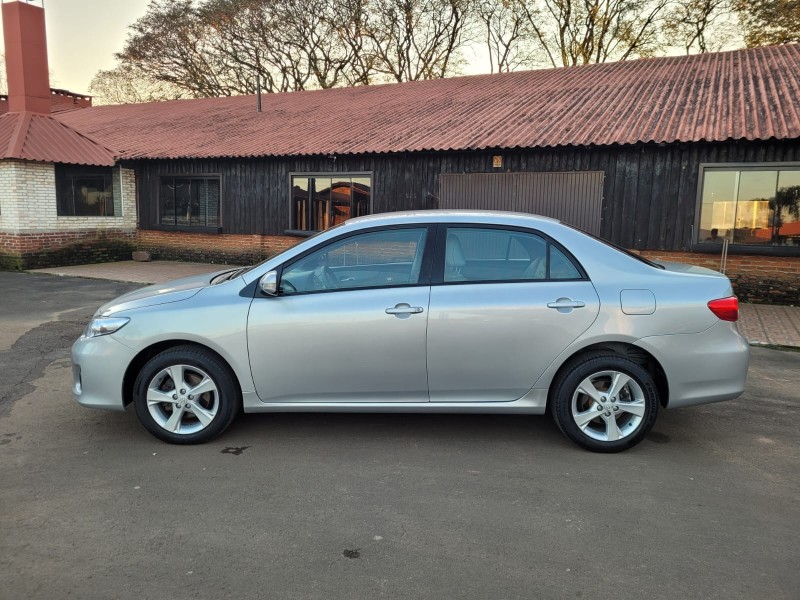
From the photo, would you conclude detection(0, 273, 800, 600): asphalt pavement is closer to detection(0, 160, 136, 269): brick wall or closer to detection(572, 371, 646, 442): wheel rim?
detection(572, 371, 646, 442): wheel rim

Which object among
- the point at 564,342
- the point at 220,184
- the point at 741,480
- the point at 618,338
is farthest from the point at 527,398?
the point at 220,184

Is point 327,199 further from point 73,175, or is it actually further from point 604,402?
point 604,402

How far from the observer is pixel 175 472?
3.78 meters

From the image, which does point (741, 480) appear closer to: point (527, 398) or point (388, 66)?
point (527, 398)

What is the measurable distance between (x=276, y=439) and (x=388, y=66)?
104ft

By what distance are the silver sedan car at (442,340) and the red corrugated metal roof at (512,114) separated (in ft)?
25.0

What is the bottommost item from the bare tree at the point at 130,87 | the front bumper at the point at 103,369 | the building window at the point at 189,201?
the front bumper at the point at 103,369

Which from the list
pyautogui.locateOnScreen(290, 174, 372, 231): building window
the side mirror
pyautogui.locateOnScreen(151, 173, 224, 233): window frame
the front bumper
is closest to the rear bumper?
the side mirror

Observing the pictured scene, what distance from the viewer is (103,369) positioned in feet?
13.6

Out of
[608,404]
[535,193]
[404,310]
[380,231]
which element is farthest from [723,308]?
[535,193]

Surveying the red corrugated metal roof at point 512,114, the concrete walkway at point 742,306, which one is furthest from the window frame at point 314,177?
the concrete walkway at point 742,306

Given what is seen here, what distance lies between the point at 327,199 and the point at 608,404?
11.6 meters

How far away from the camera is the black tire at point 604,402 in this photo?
4.03 meters

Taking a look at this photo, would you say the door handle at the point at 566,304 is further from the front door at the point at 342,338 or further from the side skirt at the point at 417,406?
the front door at the point at 342,338
